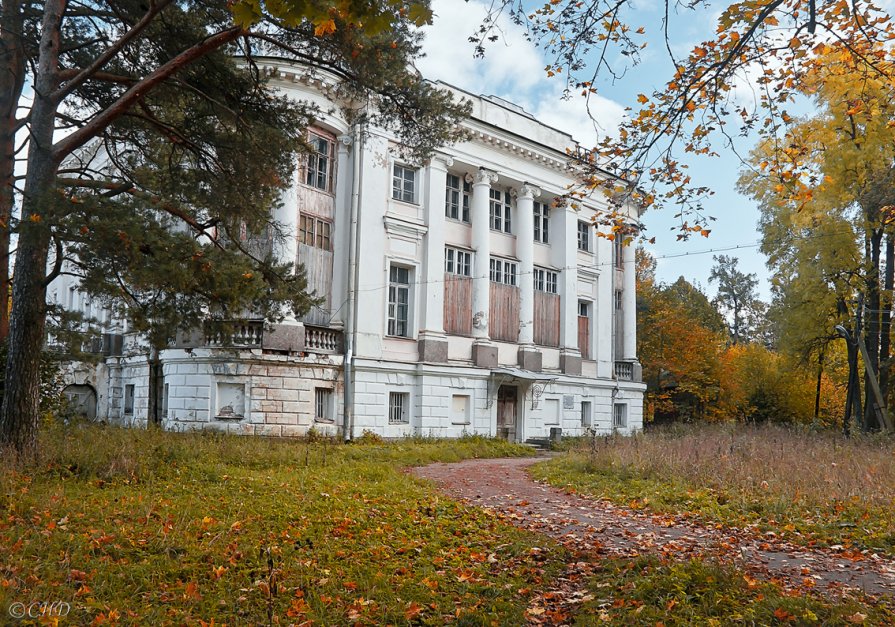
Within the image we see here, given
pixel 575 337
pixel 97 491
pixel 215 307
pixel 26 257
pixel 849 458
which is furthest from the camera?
pixel 575 337

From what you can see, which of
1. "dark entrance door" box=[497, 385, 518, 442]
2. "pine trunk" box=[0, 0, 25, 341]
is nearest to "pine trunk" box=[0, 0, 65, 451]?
"pine trunk" box=[0, 0, 25, 341]

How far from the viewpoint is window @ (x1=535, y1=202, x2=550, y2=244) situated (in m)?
30.5

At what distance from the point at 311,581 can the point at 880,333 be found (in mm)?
25684

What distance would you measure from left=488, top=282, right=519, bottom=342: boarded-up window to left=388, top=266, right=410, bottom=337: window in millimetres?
3937

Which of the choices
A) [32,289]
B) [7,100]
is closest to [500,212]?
[7,100]

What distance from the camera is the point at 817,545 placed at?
7.98 meters

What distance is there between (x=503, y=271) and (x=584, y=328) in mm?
5645

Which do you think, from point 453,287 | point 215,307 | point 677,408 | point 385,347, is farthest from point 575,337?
point 215,307

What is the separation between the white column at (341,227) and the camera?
76.2 feet

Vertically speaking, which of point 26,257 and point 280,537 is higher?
point 26,257

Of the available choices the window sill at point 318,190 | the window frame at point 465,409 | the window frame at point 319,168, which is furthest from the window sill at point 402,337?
the window frame at point 319,168

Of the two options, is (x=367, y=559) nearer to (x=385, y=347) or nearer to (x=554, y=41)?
(x=554, y=41)

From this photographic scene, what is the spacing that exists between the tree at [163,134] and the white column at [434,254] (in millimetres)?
11865

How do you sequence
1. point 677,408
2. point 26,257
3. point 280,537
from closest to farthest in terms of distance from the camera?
point 280,537
point 26,257
point 677,408
